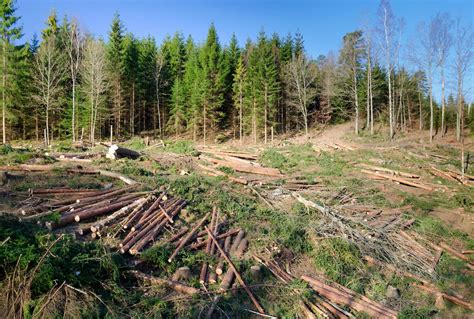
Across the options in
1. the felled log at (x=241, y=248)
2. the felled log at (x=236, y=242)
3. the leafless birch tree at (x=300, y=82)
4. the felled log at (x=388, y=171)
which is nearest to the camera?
the felled log at (x=241, y=248)

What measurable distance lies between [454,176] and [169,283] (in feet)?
52.0

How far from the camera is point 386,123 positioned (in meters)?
38.8

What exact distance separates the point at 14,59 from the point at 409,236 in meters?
31.4

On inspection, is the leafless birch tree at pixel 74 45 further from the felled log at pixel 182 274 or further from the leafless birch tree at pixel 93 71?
the felled log at pixel 182 274

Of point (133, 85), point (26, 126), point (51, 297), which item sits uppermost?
point (133, 85)

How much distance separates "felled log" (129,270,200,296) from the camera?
5.55 m

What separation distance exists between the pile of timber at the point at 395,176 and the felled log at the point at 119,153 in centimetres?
1181

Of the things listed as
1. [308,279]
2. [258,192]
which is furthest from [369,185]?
[308,279]

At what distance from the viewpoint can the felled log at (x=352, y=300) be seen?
587cm

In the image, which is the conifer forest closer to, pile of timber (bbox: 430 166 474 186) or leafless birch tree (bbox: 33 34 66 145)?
pile of timber (bbox: 430 166 474 186)

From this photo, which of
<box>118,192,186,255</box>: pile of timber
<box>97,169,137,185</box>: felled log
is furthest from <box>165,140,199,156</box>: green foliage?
<box>118,192,186,255</box>: pile of timber

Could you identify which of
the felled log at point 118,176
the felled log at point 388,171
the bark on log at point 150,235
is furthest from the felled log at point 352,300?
the felled log at point 388,171

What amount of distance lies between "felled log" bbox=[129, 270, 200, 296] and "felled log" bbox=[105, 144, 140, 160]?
926 cm

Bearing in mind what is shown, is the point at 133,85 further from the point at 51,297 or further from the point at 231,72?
the point at 51,297
